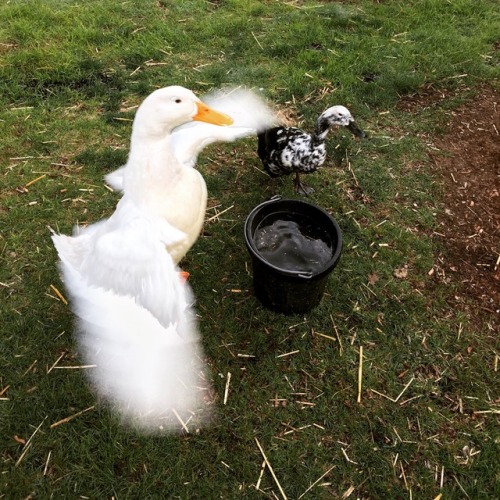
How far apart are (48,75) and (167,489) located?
3.84 m

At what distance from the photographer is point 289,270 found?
2.46 meters

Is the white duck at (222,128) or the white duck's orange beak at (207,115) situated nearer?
the white duck's orange beak at (207,115)

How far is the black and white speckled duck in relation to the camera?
320cm

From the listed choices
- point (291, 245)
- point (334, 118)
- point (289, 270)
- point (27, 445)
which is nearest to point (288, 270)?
point (289, 270)

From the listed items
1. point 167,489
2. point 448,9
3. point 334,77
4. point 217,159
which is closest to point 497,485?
point 167,489

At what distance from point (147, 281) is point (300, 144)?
1669 millimetres

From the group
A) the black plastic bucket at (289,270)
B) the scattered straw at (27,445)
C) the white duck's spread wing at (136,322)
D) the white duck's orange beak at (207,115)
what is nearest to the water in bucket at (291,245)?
the black plastic bucket at (289,270)

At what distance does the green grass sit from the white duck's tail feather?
3.1 inches

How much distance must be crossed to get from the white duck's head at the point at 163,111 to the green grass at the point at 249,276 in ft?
3.53

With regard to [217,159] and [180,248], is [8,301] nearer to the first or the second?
[180,248]

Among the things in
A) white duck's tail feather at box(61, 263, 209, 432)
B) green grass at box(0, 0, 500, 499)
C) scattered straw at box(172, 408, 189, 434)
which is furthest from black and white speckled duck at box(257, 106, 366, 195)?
scattered straw at box(172, 408, 189, 434)

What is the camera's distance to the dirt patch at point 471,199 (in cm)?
299

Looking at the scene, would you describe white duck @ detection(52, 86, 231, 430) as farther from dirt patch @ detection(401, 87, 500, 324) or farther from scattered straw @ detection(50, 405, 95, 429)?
dirt patch @ detection(401, 87, 500, 324)

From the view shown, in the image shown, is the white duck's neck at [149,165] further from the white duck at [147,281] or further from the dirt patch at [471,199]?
the dirt patch at [471,199]
